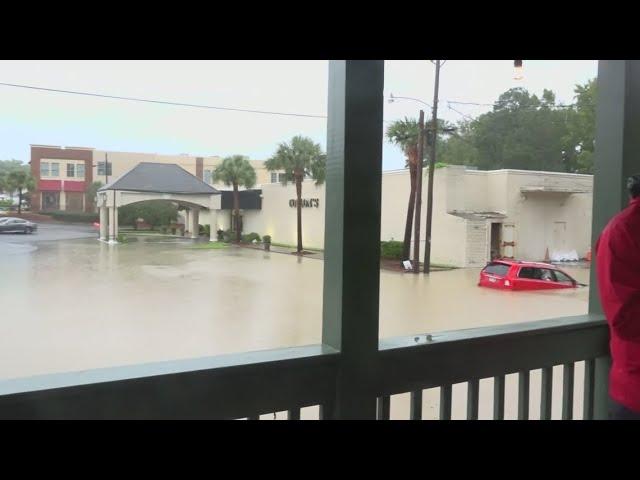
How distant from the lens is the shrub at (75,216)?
401 cm

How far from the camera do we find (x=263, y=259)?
8016mm

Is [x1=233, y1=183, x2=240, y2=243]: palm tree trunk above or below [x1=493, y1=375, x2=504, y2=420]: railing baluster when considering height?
above

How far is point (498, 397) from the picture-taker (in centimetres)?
146

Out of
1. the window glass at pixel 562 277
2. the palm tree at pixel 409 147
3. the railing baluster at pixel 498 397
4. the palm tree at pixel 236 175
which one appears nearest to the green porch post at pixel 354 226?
the railing baluster at pixel 498 397

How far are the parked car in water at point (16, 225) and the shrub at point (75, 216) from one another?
0.16 m

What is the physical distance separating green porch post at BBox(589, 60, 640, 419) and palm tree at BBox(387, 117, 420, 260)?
4.26m

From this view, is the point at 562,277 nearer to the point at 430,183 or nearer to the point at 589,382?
the point at 589,382

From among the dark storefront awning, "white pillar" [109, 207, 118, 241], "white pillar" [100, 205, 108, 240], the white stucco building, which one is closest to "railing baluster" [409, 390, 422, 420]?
"white pillar" [100, 205, 108, 240]

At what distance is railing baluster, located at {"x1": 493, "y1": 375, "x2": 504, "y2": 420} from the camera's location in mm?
1458

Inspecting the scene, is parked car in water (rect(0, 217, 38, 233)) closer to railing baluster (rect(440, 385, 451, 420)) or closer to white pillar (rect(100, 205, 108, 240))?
white pillar (rect(100, 205, 108, 240))

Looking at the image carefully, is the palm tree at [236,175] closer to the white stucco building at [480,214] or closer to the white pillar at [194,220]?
the white stucco building at [480,214]

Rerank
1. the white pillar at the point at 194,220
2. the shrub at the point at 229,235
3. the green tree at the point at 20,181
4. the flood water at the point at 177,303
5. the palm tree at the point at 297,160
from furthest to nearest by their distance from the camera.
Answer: the palm tree at the point at 297,160 → the shrub at the point at 229,235 → the white pillar at the point at 194,220 → the flood water at the point at 177,303 → the green tree at the point at 20,181

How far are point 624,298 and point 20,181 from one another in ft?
11.5
